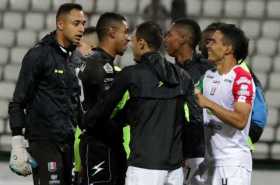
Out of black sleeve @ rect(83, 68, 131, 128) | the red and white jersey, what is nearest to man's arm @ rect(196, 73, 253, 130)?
the red and white jersey

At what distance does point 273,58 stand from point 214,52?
7.05 meters

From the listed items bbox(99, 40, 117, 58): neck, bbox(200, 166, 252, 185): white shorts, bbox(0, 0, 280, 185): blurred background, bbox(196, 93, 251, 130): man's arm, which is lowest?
bbox(0, 0, 280, 185): blurred background

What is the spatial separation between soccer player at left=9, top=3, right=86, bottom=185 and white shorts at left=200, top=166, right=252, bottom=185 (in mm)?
1081

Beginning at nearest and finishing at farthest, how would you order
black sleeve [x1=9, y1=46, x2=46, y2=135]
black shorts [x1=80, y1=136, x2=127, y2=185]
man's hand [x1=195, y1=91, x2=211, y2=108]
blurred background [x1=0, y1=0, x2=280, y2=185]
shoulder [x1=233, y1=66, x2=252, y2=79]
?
man's hand [x1=195, y1=91, x2=211, y2=108] → shoulder [x1=233, y1=66, x2=252, y2=79] → black sleeve [x1=9, y1=46, x2=46, y2=135] → black shorts [x1=80, y1=136, x2=127, y2=185] → blurred background [x1=0, y1=0, x2=280, y2=185]

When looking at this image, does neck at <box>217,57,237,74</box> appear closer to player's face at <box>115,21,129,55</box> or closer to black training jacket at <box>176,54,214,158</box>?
black training jacket at <box>176,54,214,158</box>

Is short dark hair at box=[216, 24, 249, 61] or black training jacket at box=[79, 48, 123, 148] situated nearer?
short dark hair at box=[216, 24, 249, 61]

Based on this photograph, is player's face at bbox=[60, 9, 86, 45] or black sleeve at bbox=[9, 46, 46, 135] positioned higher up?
player's face at bbox=[60, 9, 86, 45]

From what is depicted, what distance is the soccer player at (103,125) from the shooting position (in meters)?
6.25

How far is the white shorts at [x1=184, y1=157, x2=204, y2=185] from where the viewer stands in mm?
6117

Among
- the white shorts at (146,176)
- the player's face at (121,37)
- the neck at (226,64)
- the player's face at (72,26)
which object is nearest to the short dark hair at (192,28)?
the player's face at (121,37)

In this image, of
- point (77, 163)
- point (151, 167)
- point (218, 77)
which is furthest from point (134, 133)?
point (77, 163)

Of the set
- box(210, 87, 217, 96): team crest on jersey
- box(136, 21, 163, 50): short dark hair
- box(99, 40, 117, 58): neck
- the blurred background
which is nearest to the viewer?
box(136, 21, 163, 50): short dark hair

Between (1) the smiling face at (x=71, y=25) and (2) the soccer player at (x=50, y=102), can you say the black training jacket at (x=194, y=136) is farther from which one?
(1) the smiling face at (x=71, y=25)

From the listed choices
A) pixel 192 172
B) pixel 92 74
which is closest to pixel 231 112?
pixel 192 172
